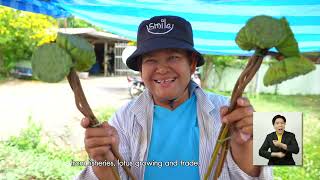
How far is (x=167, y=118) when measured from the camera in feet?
5.66

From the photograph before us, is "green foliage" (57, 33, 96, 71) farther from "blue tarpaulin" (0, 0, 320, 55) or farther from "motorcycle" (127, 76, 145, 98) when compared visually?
"motorcycle" (127, 76, 145, 98)

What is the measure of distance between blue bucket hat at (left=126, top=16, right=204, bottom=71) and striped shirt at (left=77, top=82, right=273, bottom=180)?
0.25 m

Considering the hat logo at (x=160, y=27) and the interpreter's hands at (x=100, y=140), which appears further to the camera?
the hat logo at (x=160, y=27)

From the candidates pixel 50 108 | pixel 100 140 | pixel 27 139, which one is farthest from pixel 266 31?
pixel 50 108

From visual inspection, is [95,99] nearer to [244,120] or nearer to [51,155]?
[51,155]

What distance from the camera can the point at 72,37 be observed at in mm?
1038

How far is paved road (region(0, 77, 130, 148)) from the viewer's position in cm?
719

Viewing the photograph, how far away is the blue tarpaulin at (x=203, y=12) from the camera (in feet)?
8.27

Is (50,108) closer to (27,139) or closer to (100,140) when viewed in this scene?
(27,139)

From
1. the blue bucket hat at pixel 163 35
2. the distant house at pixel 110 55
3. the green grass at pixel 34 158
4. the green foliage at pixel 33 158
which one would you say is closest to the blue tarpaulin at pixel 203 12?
the blue bucket hat at pixel 163 35

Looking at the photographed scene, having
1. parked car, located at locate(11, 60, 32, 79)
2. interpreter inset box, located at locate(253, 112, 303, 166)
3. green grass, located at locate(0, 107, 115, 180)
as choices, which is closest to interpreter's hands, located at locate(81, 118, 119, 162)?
interpreter inset box, located at locate(253, 112, 303, 166)

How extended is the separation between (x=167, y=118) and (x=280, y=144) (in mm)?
705

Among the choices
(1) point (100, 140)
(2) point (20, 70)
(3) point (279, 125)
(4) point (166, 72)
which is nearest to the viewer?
(3) point (279, 125)

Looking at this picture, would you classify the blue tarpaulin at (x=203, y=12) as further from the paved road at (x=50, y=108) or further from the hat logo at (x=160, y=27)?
the paved road at (x=50, y=108)
